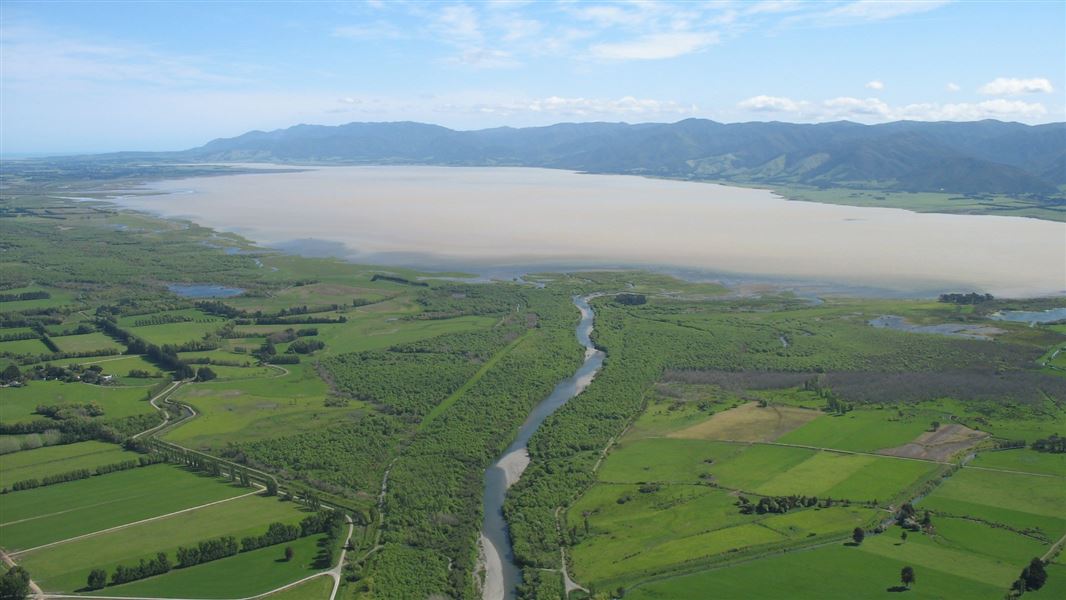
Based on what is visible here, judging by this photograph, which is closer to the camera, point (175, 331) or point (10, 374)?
point (10, 374)

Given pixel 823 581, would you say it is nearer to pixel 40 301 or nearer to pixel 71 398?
pixel 71 398

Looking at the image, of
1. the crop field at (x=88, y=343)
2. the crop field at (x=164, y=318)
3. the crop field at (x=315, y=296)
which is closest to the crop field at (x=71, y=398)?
the crop field at (x=88, y=343)

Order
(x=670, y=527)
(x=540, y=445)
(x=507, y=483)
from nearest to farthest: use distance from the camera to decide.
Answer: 1. (x=670, y=527)
2. (x=507, y=483)
3. (x=540, y=445)

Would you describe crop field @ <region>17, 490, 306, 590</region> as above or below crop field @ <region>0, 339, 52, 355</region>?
below

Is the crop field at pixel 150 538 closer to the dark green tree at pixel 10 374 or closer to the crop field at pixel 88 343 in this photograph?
the dark green tree at pixel 10 374

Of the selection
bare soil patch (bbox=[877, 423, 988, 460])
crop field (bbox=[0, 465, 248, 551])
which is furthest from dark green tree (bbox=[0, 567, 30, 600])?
bare soil patch (bbox=[877, 423, 988, 460])

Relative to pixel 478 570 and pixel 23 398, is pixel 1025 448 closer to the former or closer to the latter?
pixel 478 570

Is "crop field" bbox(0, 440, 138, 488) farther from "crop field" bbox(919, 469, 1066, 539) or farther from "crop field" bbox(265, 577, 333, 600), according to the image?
"crop field" bbox(919, 469, 1066, 539)

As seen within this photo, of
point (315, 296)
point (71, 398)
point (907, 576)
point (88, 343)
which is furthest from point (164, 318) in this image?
point (907, 576)
